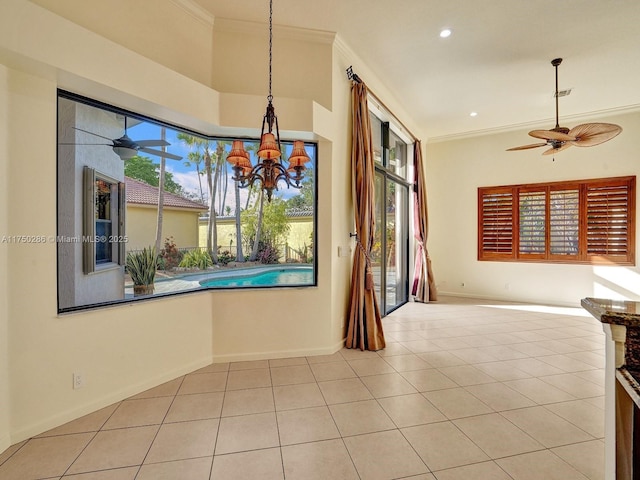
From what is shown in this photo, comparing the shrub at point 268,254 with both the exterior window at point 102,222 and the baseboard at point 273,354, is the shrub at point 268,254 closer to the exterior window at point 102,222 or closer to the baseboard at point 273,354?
the baseboard at point 273,354

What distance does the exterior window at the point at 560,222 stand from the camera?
18.3ft

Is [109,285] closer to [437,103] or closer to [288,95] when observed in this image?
[288,95]

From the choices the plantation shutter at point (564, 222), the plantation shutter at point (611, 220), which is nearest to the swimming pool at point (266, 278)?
the plantation shutter at point (564, 222)

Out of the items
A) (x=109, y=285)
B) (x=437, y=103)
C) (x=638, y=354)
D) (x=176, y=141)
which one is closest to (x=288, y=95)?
(x=176, y=141)

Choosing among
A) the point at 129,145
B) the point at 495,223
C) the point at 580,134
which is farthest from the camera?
the point at 495,223

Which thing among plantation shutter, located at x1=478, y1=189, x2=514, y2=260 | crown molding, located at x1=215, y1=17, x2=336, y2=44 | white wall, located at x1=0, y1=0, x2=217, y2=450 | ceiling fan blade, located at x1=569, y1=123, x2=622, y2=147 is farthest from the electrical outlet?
plantation shutter, located at x1=478, y1=189, x2=514, y2=260

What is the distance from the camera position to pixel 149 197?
3.05 m

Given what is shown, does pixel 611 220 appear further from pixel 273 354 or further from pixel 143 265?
pixel 143 265

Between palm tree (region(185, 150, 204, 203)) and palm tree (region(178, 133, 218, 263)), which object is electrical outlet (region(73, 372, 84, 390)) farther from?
palm tree (region(185, 150, 204, 203))

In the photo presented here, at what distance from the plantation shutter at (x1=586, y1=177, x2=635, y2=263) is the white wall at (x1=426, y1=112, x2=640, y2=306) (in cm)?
23

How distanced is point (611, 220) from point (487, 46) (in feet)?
14.1

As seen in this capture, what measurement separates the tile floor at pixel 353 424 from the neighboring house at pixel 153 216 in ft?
4.58

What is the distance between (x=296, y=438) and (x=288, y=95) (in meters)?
3.29

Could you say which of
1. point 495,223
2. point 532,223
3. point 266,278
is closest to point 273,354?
point 266,278
